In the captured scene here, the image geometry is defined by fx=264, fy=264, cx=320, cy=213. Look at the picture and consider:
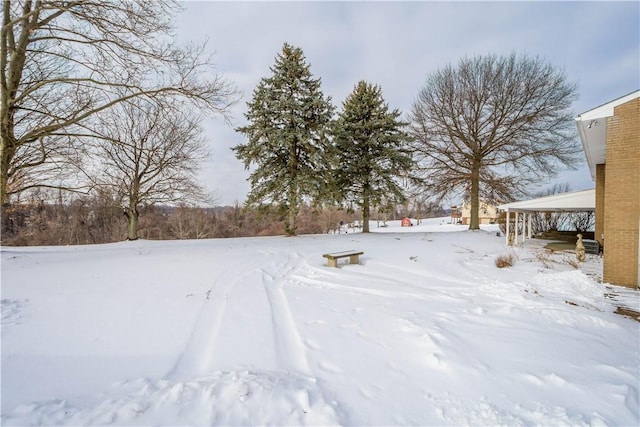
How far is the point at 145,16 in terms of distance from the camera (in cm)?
676

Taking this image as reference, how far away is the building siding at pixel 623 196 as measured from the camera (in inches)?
264

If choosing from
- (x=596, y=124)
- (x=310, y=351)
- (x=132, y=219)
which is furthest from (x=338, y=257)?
(x=132, y=219)

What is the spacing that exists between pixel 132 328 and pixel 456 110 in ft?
69.1

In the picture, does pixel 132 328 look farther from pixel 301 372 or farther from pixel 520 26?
pixel 520 26

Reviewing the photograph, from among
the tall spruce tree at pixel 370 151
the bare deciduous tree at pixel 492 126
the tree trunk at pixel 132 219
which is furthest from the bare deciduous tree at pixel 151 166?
the bare deciduous tree at pixel 492 126

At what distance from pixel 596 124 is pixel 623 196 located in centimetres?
248

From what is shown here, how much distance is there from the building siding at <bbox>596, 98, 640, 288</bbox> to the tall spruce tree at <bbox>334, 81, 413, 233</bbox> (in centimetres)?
1094

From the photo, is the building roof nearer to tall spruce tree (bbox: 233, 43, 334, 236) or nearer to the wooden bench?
the wooden bench

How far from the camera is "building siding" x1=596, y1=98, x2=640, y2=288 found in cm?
671

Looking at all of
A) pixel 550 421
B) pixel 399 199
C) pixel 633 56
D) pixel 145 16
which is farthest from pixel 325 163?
pixel 550 421

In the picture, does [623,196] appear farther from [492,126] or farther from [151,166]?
[151,166]

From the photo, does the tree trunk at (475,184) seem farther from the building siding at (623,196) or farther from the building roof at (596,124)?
the building siding at (623,196)

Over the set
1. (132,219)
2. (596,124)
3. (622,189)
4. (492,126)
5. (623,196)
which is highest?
(492,126)

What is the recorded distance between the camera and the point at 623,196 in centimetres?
685
